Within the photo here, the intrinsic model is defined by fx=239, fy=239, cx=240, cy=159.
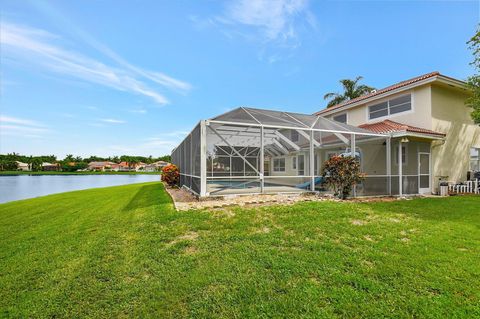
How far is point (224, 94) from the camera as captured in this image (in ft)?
80.1

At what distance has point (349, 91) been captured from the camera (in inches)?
1190

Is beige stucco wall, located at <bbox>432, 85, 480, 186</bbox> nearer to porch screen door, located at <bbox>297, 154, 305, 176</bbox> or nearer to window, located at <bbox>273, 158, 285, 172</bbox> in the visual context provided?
porch screen door, located at <bbox>297, 154, 305, 176</bbox>

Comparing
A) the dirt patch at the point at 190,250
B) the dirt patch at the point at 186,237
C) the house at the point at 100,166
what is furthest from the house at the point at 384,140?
the house at the point at 100,166

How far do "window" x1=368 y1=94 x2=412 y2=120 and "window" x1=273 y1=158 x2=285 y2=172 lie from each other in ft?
23.7

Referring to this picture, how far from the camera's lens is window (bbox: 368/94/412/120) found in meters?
13.5

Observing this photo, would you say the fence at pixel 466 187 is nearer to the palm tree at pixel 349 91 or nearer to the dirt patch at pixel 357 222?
the dirt patch at pixel 357 222

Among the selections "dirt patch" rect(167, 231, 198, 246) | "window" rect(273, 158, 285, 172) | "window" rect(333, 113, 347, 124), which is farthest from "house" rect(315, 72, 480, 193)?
"dirt patch" rect(167, 231, 198, 246)

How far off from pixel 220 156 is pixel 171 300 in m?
11.2

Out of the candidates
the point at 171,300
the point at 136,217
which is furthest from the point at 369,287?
the point at 136,217

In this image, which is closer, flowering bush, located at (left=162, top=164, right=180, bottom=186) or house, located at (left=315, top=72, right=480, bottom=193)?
house, located at (left=315, top=72, right=480, bottom=193)

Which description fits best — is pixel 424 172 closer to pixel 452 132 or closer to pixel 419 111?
pixel 452 132

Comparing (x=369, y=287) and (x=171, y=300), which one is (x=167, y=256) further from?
(x=369, y=287)

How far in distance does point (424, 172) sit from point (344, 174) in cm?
624

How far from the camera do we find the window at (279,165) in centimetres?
1992
